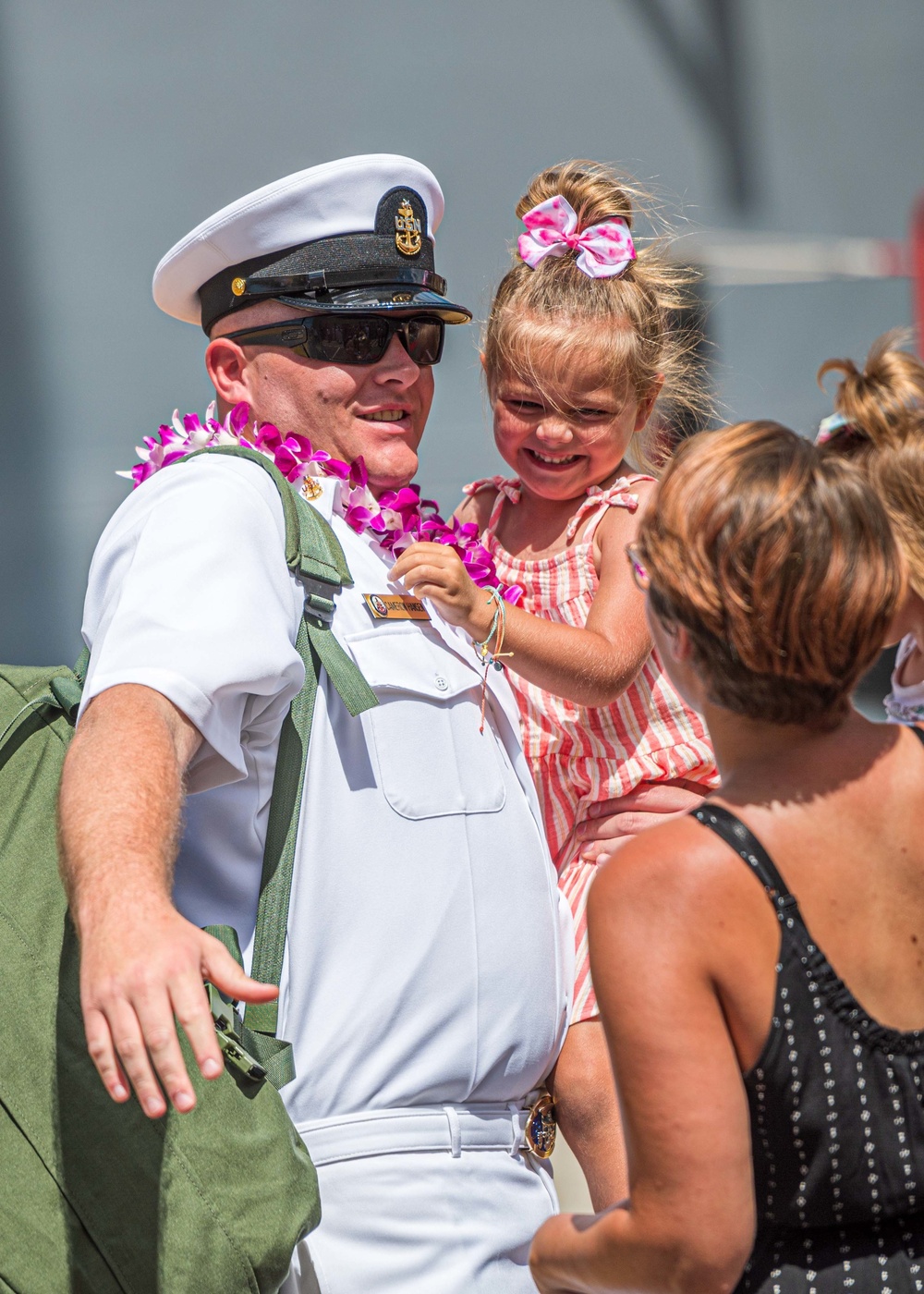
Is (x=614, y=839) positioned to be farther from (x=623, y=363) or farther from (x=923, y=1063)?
(x=923, y=1063)

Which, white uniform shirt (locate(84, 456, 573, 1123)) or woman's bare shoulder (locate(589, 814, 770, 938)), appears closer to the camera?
woman's bare shoulder (locate(589, 814, 770, 938))

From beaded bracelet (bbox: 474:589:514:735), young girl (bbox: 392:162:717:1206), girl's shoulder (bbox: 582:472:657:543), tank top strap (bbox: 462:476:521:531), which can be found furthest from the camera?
tank top strap (bbox: 462:476:521:531)

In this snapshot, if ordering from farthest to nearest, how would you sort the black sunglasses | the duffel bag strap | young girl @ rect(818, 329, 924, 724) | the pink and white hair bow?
the pink and white hair bow
the black sunglasses
young girl @ rect(818, 329, 924, 724)
the duffel bag strap

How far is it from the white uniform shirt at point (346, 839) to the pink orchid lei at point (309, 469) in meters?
0.24

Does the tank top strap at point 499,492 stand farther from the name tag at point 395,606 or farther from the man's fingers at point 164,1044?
the man's fingers at point 164,1044

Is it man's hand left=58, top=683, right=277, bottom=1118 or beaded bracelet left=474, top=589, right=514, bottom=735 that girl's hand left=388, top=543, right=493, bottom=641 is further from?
man's hand left=58, top=683, right=277, bottom=1118

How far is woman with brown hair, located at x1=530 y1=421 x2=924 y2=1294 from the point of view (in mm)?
1166

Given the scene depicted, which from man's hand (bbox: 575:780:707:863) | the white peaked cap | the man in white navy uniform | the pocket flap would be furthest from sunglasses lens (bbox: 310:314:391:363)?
man's hand (bbox: 575:780:707:863)

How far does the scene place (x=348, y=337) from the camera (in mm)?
2129

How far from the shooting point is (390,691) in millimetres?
1803

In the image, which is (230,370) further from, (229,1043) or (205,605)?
(229,1043)

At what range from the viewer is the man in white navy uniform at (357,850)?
4.68 feet

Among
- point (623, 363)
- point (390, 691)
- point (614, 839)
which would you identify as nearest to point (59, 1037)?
point (390, 691)

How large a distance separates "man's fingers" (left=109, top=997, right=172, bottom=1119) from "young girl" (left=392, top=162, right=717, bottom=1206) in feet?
3.56
